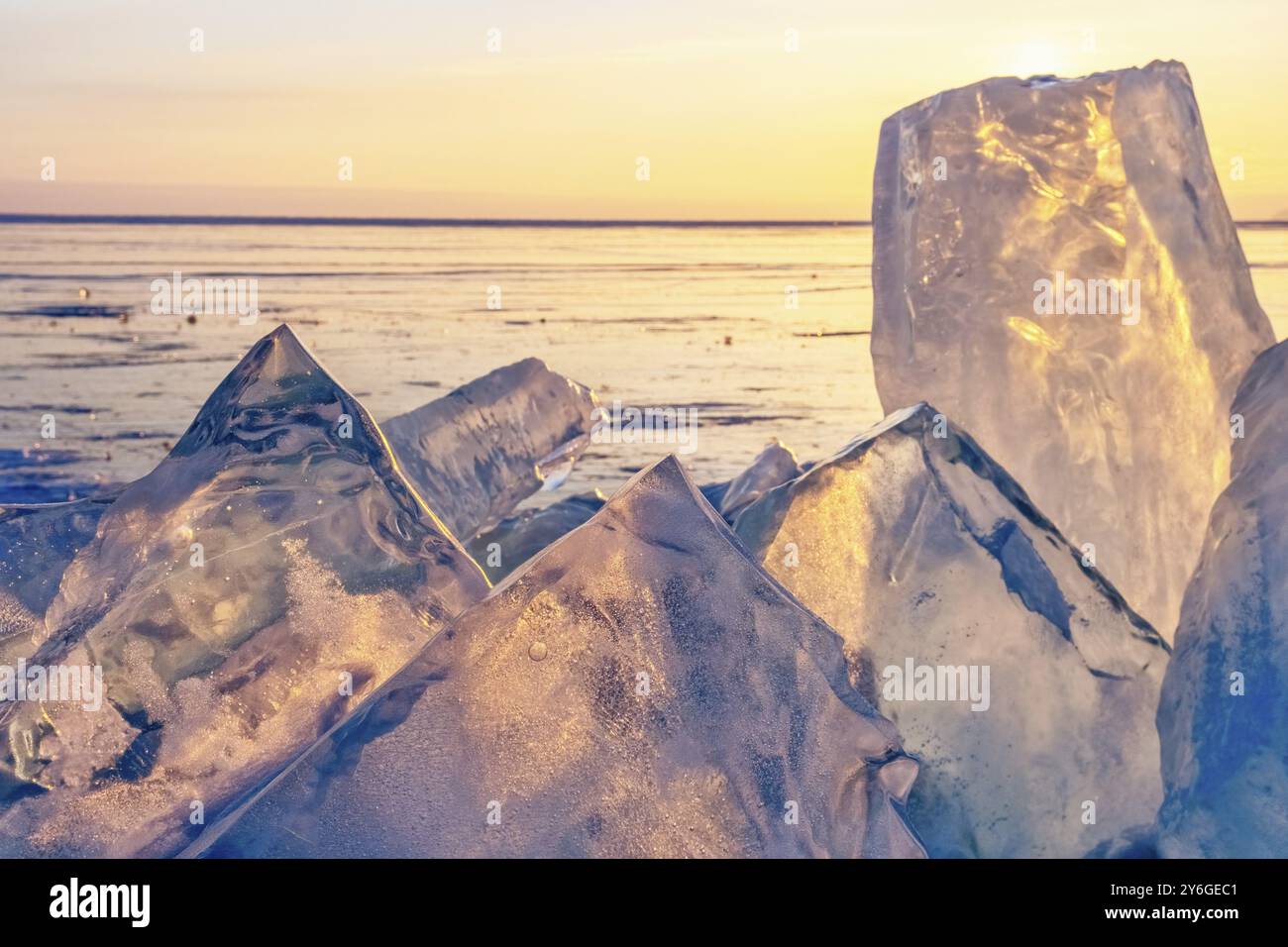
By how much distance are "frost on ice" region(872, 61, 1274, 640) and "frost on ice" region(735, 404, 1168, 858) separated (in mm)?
658

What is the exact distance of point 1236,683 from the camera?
2.54m

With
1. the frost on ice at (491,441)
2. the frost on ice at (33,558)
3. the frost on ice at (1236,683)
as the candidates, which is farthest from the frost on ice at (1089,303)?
the frost on ice at (33,558)

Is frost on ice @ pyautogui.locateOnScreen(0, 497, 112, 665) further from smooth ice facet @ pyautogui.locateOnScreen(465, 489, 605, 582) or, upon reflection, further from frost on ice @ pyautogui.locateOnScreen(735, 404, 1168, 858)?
frost on ice @ pyautogui.locateOnScreen(735, 404, 1168, 858)

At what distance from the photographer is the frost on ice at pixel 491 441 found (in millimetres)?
4254

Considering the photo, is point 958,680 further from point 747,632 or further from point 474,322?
point 474,322

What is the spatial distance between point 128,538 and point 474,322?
11761 millimetres

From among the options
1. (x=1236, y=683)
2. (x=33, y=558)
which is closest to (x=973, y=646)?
(x=1236, y=683)

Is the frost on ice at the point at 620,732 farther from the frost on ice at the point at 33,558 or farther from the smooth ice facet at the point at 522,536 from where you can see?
the smooth ice facet at the point at 522,536

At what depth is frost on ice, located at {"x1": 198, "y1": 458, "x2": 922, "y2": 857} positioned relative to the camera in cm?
202

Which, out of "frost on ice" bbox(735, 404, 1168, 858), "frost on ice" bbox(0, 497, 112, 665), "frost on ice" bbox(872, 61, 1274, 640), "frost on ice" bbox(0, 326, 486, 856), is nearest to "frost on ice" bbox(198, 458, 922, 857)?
"frost on ice" bbox(0, 326, 486, 856)

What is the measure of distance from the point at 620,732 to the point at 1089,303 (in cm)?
189

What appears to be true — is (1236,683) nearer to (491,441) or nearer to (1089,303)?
(1089,303)

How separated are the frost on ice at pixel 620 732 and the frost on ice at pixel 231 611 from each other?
0.32 meters
